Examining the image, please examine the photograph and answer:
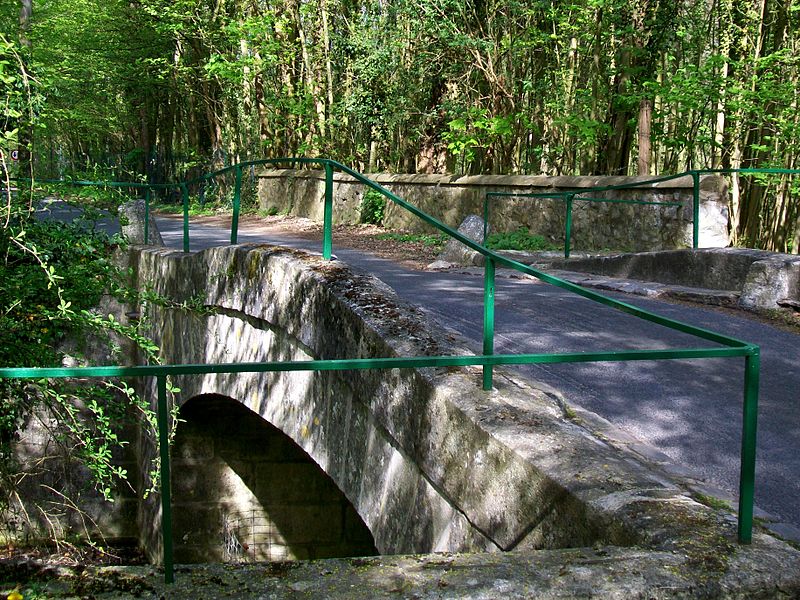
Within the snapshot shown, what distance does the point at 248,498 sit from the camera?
10.7m

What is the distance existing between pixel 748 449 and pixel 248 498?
28.7 ft

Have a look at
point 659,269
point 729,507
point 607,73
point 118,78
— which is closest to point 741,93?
point 607,73

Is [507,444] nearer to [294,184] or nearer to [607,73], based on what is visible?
[607,73]

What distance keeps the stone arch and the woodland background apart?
11.4ft

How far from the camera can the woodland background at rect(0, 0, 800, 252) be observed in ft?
43.6

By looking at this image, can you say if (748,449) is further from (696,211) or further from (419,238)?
(419,238)

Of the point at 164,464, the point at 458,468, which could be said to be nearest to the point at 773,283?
the point at 458,468

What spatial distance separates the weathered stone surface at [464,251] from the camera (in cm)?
1131

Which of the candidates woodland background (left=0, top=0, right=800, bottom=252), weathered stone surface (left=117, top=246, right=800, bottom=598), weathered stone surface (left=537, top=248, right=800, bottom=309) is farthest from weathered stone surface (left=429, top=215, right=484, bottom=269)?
weathered stone surface (left=117, top=246, right=800, bottom=598)

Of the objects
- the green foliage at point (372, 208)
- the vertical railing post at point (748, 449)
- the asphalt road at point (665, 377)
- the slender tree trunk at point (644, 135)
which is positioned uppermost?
the slender tree trunk at point (644, 135)

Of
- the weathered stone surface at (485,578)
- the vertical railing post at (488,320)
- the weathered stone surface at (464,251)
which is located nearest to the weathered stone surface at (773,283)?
the weathered stone surface at (464,251)

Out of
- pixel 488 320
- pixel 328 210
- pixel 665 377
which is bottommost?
pixel 665 377

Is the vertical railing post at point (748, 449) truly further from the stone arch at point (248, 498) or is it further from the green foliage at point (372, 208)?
the green foliage at point (372, 208)

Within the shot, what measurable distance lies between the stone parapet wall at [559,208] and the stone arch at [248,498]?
16.4ft
